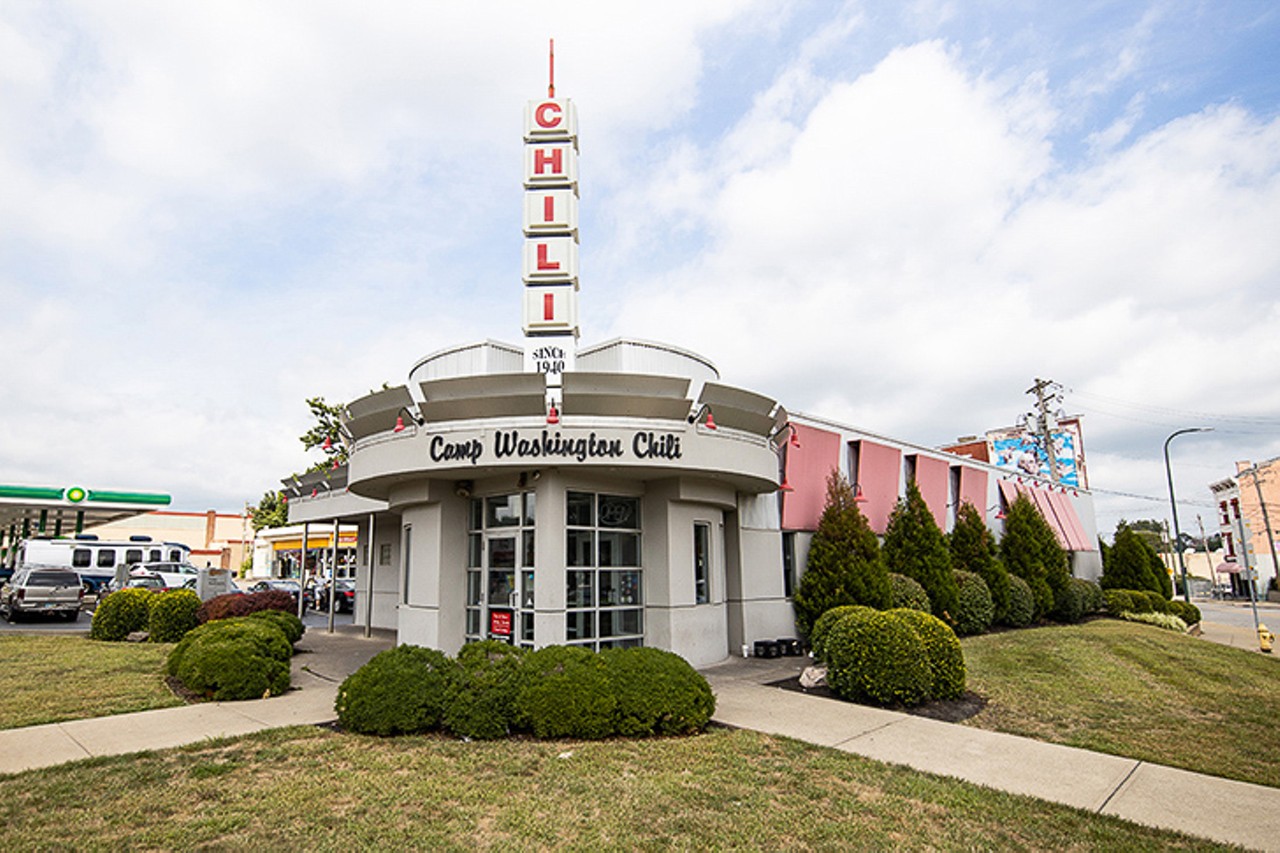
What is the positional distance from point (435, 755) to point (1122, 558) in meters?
30.1

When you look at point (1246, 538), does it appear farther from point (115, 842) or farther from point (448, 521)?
point (115, 842)

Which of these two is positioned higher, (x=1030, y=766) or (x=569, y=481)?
(x=569, y=481)

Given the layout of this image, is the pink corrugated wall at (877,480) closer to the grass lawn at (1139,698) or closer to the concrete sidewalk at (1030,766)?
the grass lawn at (1139,698)

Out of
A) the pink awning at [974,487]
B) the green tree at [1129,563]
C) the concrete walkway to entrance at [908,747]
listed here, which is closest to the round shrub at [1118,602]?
the green tree at [1129,563]

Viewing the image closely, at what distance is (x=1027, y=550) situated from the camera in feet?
79.4

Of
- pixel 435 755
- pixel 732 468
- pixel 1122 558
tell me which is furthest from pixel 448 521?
pixel 1122 558

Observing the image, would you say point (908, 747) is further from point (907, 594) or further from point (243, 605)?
point (243, 605)

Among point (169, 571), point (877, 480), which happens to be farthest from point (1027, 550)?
point (169, 571)

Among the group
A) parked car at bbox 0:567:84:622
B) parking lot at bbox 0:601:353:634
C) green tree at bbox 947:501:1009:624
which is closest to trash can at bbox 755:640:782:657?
green tree at bbox 947:501:1009:624

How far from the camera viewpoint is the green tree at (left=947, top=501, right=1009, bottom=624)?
2114 centimetres

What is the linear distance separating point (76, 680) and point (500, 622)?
274 inches

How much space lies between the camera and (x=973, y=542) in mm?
21781

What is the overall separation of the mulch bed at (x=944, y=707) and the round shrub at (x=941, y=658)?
0.47 feet

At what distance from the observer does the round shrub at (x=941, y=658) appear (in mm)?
10641
